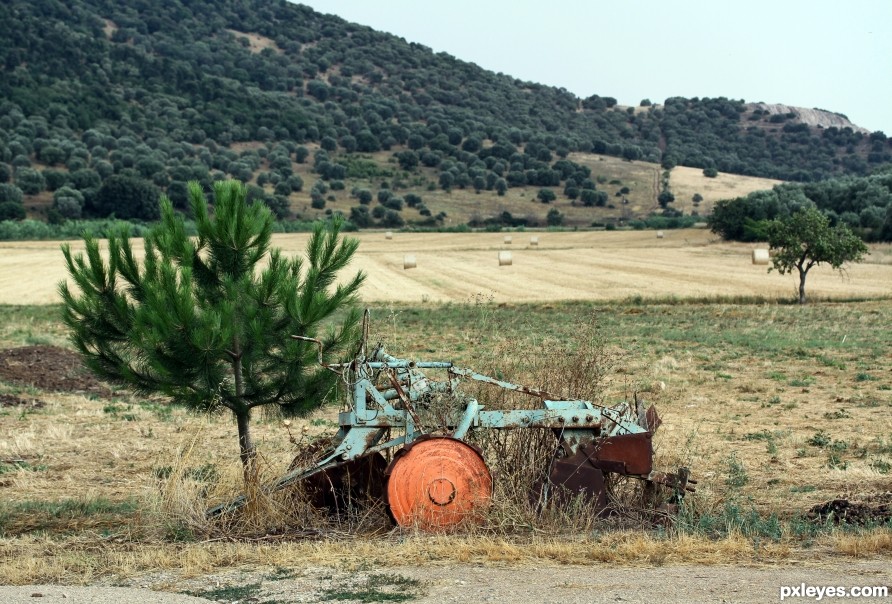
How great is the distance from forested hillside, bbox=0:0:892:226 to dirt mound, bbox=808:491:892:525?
85847mm

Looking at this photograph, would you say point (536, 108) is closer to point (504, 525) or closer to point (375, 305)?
point (375, 305)

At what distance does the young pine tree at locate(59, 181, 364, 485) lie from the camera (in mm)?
10922

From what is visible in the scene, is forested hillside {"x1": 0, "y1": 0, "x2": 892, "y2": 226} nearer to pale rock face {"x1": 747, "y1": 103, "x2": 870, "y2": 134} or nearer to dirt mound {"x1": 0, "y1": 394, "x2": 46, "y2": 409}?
pale rock face {"x1": 747, "y1": 103, "x2": 870, "y2": 134}

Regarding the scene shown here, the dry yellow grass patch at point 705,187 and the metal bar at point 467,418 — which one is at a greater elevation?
the dry yellow grass patch at point 705,187

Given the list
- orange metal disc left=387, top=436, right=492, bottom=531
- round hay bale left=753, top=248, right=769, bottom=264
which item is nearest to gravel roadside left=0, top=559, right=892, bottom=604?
orange metal disc left=387, top=436, right=492, bottom=531

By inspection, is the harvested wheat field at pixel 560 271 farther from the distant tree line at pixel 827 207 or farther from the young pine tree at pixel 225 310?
the young pine tree at pixel 225 310

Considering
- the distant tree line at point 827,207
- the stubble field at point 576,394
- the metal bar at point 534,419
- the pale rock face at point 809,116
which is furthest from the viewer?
the pale rock face at point 809,116

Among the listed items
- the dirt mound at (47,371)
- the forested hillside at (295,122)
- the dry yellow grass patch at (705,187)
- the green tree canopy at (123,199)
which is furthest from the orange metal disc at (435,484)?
the dry yellow grass patch at (705,187)

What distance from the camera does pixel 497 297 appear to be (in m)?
41.6

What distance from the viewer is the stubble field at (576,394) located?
828cm

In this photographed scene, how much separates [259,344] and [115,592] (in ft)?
13.0

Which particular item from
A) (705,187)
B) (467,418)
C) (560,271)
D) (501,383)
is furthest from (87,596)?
(705,187)

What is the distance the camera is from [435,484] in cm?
895

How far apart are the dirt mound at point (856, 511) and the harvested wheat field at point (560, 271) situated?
17.0 metres
